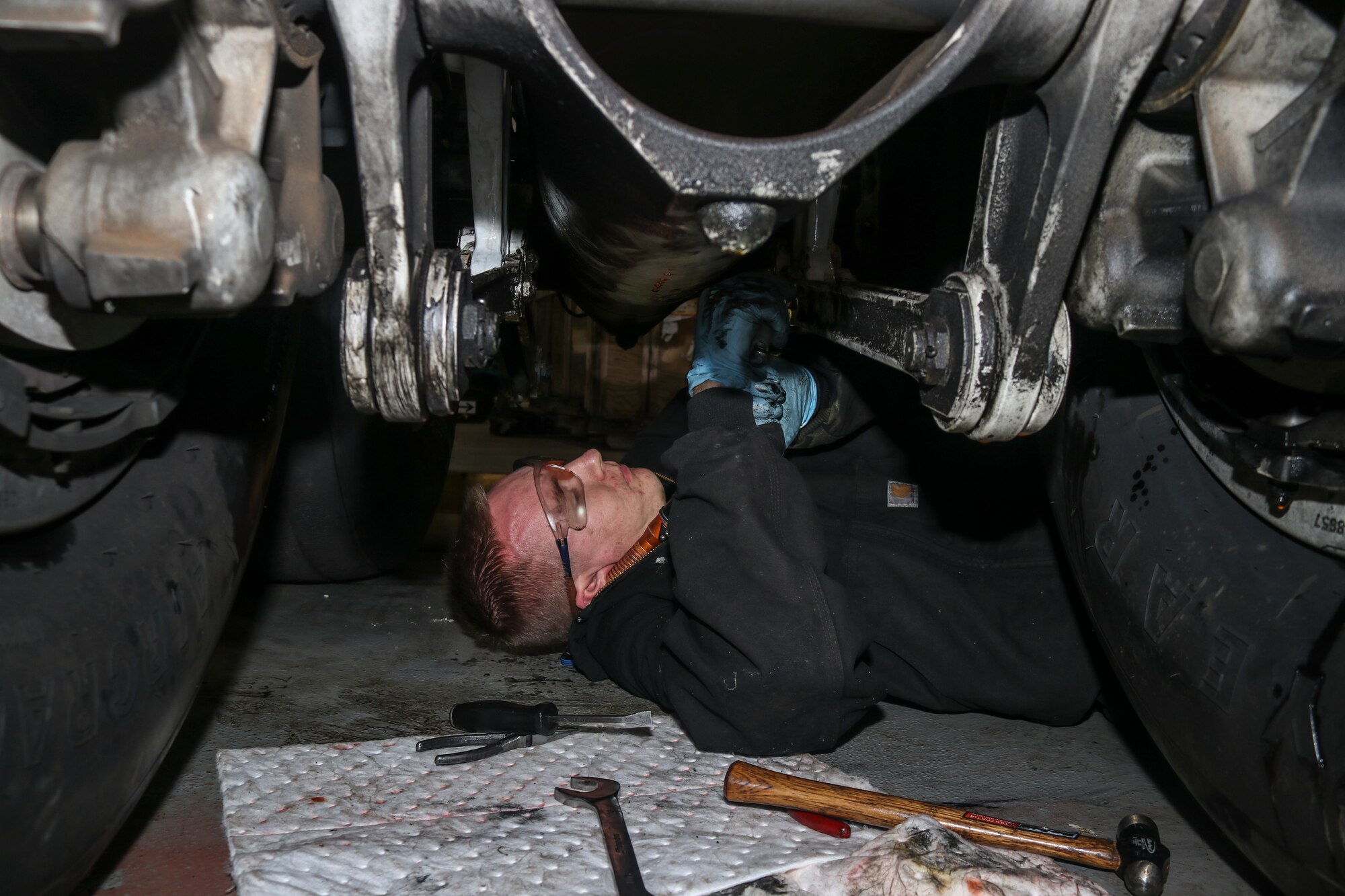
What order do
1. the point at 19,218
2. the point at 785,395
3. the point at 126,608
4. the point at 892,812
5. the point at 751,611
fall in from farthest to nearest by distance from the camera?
1. the point at 785,395
2. the point at 751,611
3. the point at 892,812
4. the point at 126,608
5. the point at 19,218

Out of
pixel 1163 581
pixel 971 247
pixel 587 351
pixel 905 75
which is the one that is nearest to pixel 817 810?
pixel 1163 581

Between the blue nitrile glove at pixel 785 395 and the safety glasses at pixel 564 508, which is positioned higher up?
the blue nitrile glove at pixel 785 395

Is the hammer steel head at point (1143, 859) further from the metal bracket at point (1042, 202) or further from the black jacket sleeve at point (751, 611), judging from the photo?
the metal bracket at point (1042, 202)

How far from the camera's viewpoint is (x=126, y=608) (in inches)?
29.1

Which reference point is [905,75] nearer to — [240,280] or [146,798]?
[240,280]

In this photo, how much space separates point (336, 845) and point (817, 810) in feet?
1.72

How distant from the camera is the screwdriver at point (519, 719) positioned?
1.17 meters

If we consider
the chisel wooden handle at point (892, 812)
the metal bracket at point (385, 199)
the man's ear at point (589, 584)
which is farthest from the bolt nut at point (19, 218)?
the man's ear at point (589, 584)

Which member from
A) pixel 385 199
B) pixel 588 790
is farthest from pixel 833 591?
pixel 385 199

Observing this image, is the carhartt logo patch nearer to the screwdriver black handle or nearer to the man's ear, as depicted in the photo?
the man's ear

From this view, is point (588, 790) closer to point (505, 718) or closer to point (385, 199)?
point (505, 718)

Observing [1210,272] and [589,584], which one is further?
[589,584]

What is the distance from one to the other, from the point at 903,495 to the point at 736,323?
0.47m

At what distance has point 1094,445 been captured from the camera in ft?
2.86
